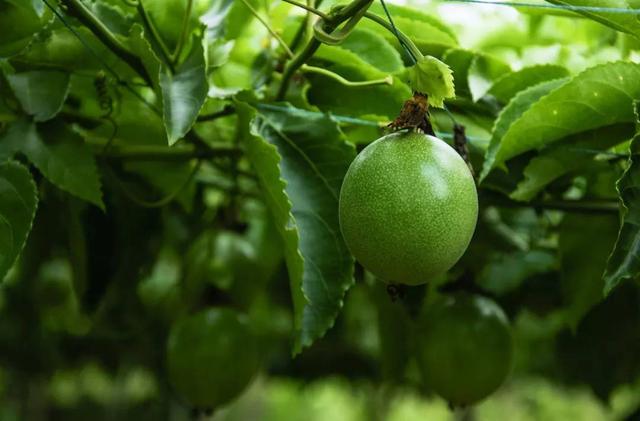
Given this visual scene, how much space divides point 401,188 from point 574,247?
79cm

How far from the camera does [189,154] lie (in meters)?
1.63

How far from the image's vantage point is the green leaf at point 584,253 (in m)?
1.57

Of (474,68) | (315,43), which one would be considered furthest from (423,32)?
(315,43)

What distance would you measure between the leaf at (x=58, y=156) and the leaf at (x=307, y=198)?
26 cm

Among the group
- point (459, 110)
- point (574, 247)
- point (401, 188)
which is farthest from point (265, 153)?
point (574, 247)

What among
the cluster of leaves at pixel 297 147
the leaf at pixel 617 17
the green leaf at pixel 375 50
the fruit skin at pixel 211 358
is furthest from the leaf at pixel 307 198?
the fruit skin at pixel 211 358

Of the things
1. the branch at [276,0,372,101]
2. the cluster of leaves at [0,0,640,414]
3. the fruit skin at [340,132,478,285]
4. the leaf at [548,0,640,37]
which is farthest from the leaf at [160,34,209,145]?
the leaf at [548,0,640,37]

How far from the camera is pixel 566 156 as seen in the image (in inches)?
52.1

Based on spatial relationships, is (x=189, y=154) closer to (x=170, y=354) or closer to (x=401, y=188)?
(x=170, y=354)

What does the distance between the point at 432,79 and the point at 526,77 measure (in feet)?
1.59

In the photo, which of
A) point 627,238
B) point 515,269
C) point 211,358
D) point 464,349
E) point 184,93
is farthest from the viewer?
point 515,269

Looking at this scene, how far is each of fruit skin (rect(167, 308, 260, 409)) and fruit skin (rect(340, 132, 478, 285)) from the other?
0.83m

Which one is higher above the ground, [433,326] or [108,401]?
[433,326]

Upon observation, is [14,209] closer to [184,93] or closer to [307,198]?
[184,93]
